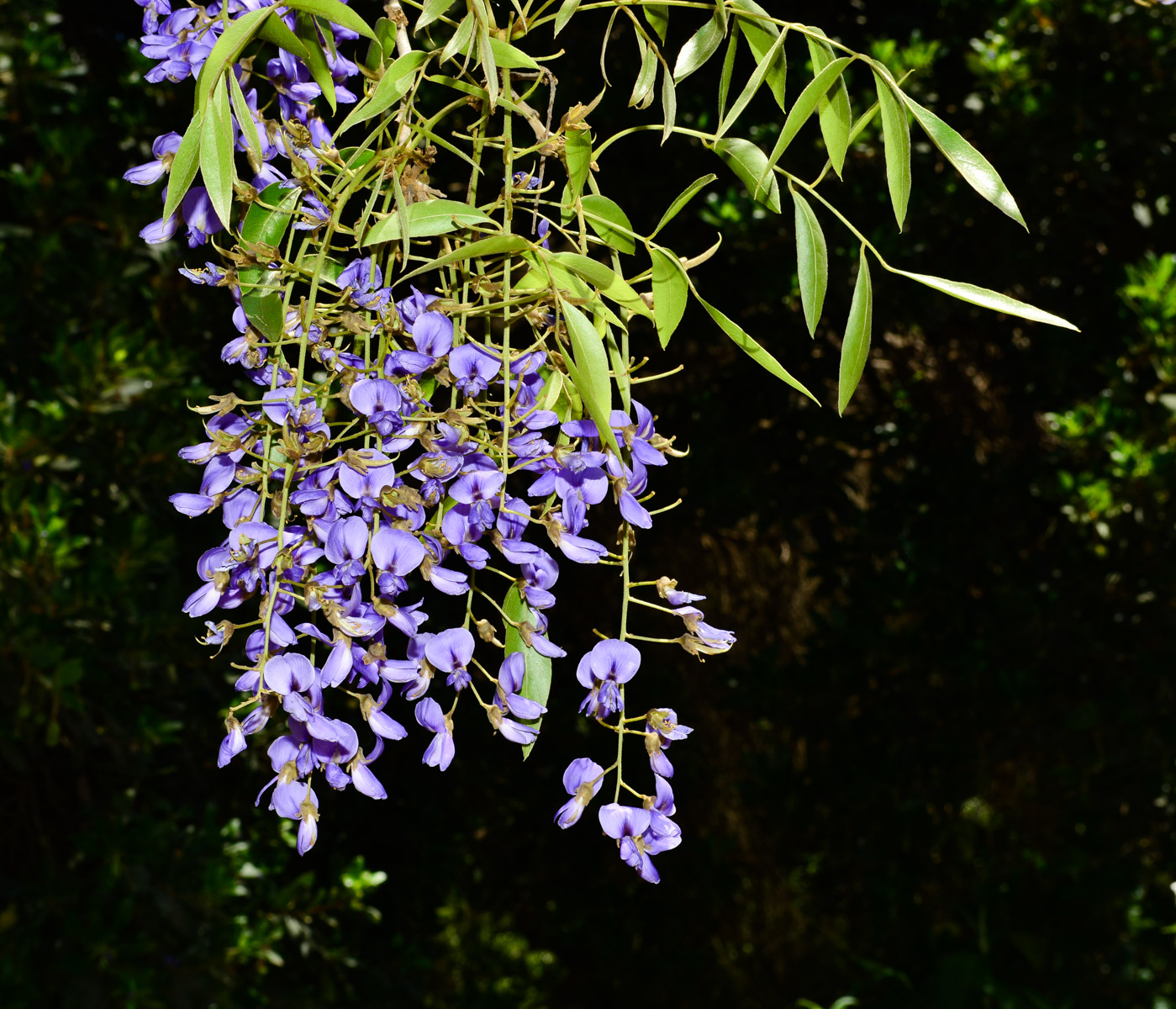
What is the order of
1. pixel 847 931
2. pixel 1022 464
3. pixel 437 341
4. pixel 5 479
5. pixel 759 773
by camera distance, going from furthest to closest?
pixel 847 931
pixel 759 773
pixel 1022 464
pixel 5 479
pixel 437 341

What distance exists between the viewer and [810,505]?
1839 millimetres

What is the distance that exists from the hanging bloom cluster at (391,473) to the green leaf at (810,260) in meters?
0.08

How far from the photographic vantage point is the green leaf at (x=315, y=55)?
0.54m

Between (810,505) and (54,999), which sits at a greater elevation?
(810,505)

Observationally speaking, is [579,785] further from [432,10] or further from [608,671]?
[432,10]

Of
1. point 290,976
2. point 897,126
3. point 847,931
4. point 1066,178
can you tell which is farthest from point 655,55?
point 847,931

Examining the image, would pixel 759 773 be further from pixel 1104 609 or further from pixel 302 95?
pixel 302 95

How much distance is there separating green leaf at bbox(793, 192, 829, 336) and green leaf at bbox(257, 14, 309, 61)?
242 millimetres

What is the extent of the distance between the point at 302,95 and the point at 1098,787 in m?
1.72

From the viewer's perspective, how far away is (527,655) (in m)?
0.53

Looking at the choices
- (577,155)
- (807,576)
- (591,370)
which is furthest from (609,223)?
(807,576)

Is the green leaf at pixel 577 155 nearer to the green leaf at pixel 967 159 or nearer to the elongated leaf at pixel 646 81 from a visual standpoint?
the elongated leaf at pixel 646 81

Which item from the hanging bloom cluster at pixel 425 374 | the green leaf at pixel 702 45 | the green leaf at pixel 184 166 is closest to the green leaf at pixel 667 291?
the hanging bloom cluster at pixel 425 374

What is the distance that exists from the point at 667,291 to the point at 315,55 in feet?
0.68
